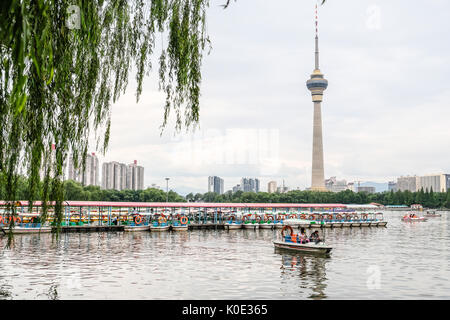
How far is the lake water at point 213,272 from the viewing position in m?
24.2

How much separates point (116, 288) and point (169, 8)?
17.2 metres

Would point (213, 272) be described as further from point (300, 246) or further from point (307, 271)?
point (300, 246)

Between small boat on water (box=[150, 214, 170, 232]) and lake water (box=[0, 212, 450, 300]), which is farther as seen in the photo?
small boat on water (box=[150, 214, 170, 232])

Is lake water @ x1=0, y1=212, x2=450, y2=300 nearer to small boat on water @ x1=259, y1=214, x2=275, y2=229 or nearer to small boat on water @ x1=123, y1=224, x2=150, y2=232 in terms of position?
small boat on water @ x1=123, y1=224, x2=150, y2=232

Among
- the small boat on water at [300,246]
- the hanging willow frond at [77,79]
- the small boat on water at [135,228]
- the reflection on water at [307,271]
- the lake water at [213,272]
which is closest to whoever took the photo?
the hanging willow frond at [77,79]

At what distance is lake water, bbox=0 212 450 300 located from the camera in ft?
79.4

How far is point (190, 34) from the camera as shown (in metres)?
12.9

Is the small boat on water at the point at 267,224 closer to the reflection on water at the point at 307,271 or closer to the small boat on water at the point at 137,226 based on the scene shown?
the small boat on water at the point at 137,226

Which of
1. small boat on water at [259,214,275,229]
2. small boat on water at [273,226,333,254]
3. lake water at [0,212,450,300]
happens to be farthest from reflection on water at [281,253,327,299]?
small boat on water at [259,214,275,229]

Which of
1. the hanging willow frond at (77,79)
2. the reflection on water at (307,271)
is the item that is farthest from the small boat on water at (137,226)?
the hanging willow frond at (77,79)

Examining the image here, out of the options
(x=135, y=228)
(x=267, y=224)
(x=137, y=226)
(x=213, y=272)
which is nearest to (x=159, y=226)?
(x=137, y=226)

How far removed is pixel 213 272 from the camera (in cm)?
3106

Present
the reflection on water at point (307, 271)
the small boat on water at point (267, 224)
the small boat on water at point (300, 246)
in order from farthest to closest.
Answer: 1. the small boat on water at point (267, 224)
2. the small boat on water at point (300, 246)
3. the reflection on water at point (307, 271)
